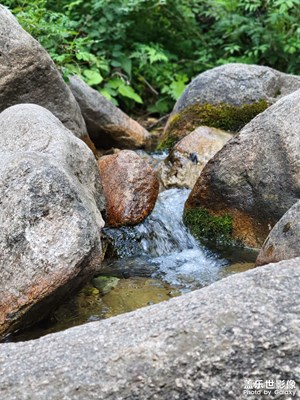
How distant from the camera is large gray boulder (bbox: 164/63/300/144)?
6473 mm

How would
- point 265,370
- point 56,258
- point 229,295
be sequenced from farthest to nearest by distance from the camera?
point 56,258 < point 229,295 < point 265,370

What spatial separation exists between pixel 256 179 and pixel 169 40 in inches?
240

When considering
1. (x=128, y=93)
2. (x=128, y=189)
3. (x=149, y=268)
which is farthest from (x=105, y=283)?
(x=128, y=93)

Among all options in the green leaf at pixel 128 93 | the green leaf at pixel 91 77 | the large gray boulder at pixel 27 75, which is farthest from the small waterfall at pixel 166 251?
the green leaf at pixel 128 93

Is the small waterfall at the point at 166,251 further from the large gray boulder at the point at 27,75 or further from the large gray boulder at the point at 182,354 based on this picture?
the large gray boulder at the point at 182,354

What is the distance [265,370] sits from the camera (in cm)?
181

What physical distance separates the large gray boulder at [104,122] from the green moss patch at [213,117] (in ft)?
1.79

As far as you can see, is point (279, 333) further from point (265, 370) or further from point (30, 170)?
point (30, 170)

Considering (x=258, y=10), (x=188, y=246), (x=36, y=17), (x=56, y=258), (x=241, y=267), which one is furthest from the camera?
(x=258, y=10)

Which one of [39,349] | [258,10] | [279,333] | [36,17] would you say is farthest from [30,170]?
[258,10]

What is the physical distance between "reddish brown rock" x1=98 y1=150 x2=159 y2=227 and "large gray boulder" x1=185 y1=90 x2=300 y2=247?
1.34 ft

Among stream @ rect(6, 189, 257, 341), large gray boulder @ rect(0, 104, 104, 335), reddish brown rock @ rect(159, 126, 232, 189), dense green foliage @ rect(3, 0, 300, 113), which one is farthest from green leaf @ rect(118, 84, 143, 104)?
large gray boulder @ rect(0, 104, 104, 335)

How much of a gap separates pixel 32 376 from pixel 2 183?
1.57m

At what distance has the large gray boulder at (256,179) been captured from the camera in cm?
438
